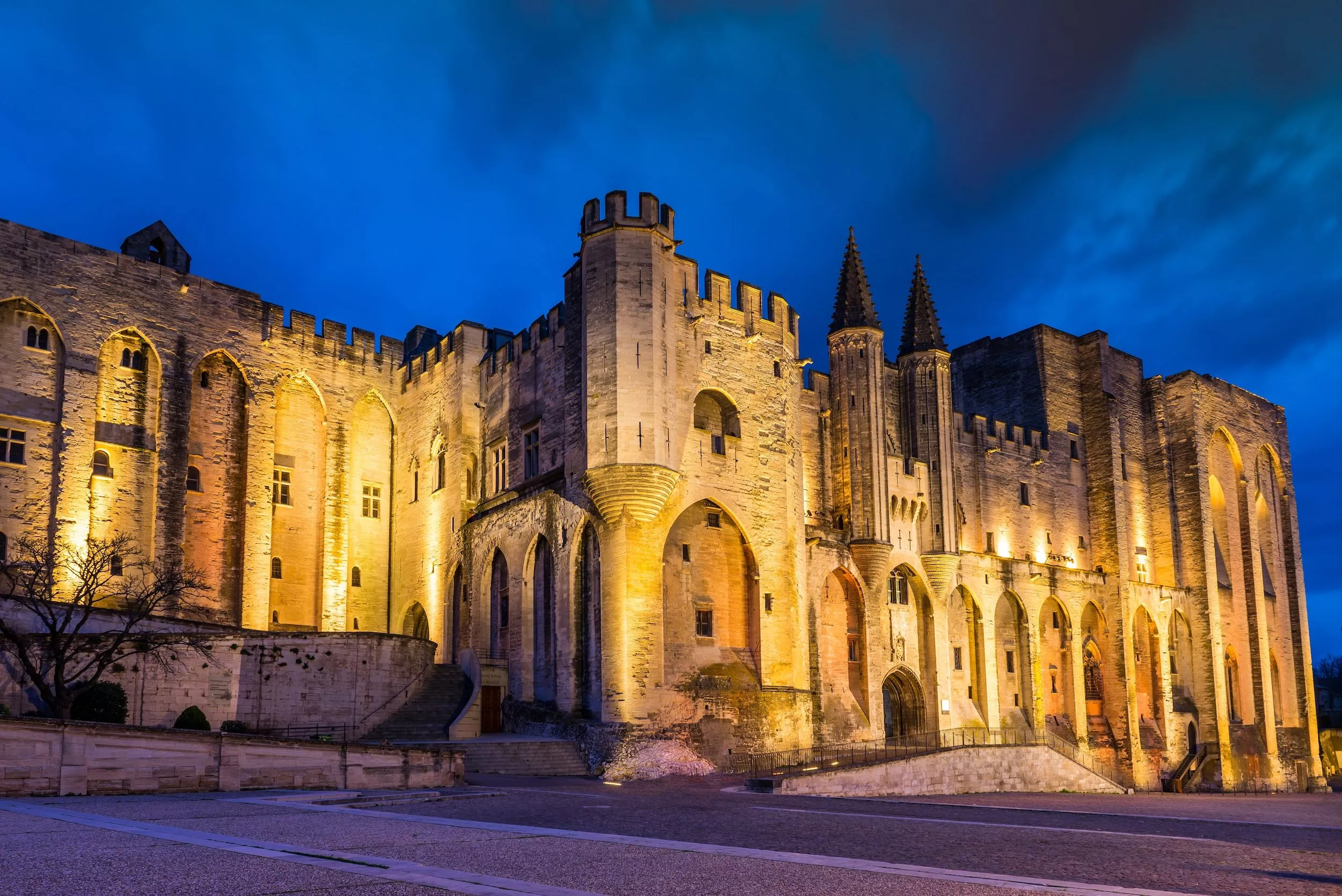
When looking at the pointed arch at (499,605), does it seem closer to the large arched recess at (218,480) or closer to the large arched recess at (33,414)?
the large arched recess at (218,480)

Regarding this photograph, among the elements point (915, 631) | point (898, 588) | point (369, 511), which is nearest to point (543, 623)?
point (369, 511)

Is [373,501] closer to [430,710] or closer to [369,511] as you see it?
[369,511]

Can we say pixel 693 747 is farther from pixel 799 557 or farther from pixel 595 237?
pixel 595 237

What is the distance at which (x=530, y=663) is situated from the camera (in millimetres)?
32438

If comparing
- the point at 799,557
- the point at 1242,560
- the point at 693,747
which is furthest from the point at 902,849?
the point at 1242,560

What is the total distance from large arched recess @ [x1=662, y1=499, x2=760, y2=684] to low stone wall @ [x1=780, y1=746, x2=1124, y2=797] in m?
5.18

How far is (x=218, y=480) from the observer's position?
36.7 m

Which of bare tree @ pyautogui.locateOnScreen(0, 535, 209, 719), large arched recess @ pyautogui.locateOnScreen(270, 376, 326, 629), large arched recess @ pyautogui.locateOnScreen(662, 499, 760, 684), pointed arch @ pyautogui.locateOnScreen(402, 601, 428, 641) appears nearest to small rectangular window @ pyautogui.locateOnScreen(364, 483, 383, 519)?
large arched recess @ pyautogui.locateOnScreen(270, 376, 326, 629)

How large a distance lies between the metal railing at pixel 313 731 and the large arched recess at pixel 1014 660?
994 inches

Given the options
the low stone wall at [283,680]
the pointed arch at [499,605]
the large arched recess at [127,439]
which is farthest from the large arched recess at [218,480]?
the pointed arch at [499,605]

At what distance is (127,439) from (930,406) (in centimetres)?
2736

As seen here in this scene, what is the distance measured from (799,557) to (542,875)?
80.2 ft

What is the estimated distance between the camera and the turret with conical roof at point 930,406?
130ft

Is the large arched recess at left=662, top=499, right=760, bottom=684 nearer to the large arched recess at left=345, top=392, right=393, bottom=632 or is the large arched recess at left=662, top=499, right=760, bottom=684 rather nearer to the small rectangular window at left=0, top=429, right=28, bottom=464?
the large arched recess at left=345, top=392, right=393, bottom=632
